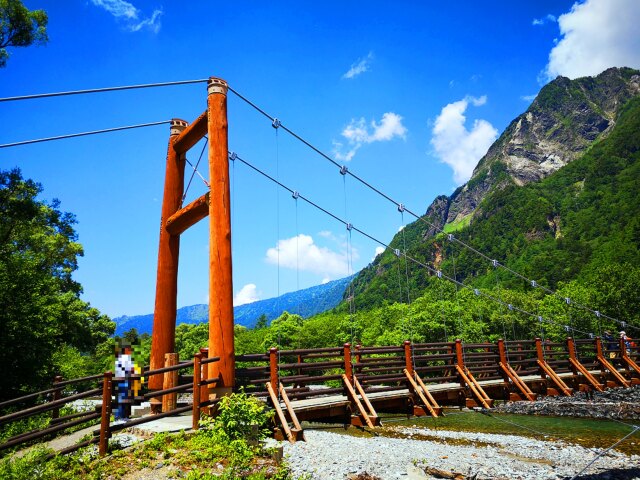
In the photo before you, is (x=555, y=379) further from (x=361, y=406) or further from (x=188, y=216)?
(x=188, y=216)

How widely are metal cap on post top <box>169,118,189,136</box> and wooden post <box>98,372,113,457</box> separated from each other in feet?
20.9

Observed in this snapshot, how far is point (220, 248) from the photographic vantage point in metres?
7.91

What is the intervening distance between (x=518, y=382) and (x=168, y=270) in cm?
1107

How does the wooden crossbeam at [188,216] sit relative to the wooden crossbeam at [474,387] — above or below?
above

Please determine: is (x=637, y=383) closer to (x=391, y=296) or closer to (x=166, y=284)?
(x=166, y=284)

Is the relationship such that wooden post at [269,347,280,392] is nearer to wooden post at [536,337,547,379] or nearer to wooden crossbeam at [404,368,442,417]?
wooden crossbeam at [404,368,442,417]

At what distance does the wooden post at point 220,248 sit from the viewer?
297 inches

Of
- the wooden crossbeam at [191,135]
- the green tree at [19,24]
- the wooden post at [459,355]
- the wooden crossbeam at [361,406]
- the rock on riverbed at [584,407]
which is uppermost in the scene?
the green tree at [19,24]

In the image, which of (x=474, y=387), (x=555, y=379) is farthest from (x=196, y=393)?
(x=555, y=379)

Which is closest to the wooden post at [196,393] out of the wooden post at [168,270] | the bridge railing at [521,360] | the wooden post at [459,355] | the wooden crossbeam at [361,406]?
the wooden post at [168,270]

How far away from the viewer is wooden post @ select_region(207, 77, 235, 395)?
7543 mm

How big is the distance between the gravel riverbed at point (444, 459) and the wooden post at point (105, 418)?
8.15 feet

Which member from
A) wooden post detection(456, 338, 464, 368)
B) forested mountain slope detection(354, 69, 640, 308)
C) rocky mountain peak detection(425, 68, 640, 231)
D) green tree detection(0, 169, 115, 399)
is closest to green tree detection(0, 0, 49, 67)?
green tree detection(0, 169, 115, 399)

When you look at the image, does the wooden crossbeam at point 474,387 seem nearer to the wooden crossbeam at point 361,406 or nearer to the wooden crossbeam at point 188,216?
the wooden crossbeam at point 361,406
